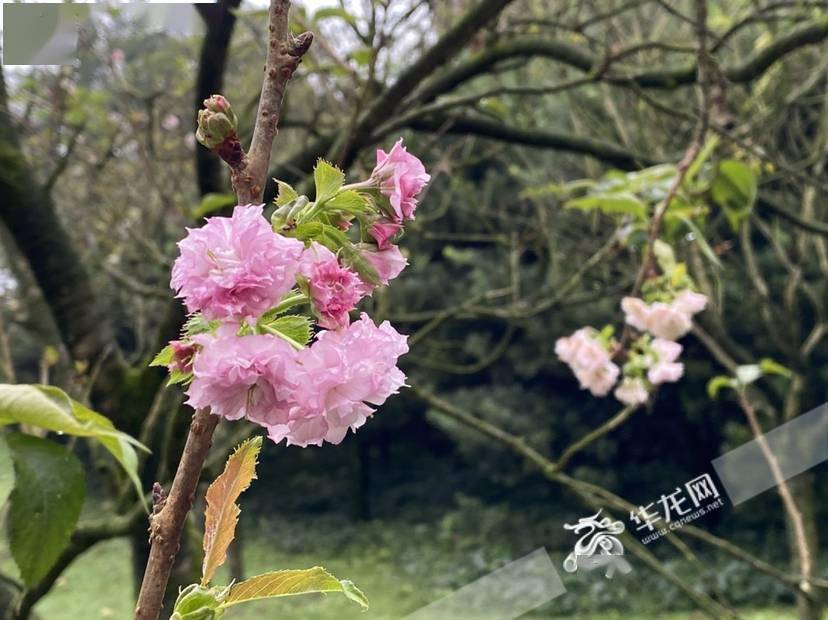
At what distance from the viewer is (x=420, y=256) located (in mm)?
4703

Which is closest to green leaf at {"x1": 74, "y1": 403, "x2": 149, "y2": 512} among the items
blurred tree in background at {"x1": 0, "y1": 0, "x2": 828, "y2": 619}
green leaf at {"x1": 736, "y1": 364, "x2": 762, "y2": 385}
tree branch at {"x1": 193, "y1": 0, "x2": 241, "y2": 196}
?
blurred tree in background at {"x1": 0, "y1": 0, "x2": 828, "y2": 619}

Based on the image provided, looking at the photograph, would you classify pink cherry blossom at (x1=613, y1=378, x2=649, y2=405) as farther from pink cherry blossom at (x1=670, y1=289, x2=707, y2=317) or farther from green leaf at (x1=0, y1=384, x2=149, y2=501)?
green leaf at (x1=0, y1=384, x2=149, y2=501)

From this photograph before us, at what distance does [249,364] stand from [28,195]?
3.29ft

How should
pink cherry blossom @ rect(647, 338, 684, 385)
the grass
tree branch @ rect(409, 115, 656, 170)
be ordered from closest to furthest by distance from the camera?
pink cherry blossom @ rect(647, 338, 684, 385), tree branch @ rect(409, 115, 656, 170), the grass

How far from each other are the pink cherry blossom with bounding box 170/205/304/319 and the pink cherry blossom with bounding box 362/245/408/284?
0.18 ft

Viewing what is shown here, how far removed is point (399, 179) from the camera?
33 cm

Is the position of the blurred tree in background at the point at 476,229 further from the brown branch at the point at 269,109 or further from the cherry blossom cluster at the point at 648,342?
the brown branch at the point at 269,109

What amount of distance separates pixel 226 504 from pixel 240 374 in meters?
0.06

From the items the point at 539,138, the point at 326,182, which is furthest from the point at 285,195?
the point at 539,138

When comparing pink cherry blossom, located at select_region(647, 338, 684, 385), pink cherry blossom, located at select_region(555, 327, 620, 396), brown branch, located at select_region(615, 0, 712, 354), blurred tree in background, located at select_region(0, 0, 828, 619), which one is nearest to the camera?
brown branch, located at select_region(615, 0, 712, 354)

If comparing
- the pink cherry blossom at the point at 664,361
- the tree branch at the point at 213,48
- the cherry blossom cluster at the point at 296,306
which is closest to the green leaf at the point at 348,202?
the cherry blossom cluster at the point at 296,306

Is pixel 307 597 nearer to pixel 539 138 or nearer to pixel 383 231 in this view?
pixel 539 138

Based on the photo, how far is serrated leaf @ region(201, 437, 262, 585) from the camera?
11.6 inches

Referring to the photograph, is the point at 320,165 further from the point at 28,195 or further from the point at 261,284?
the point at 28,195
